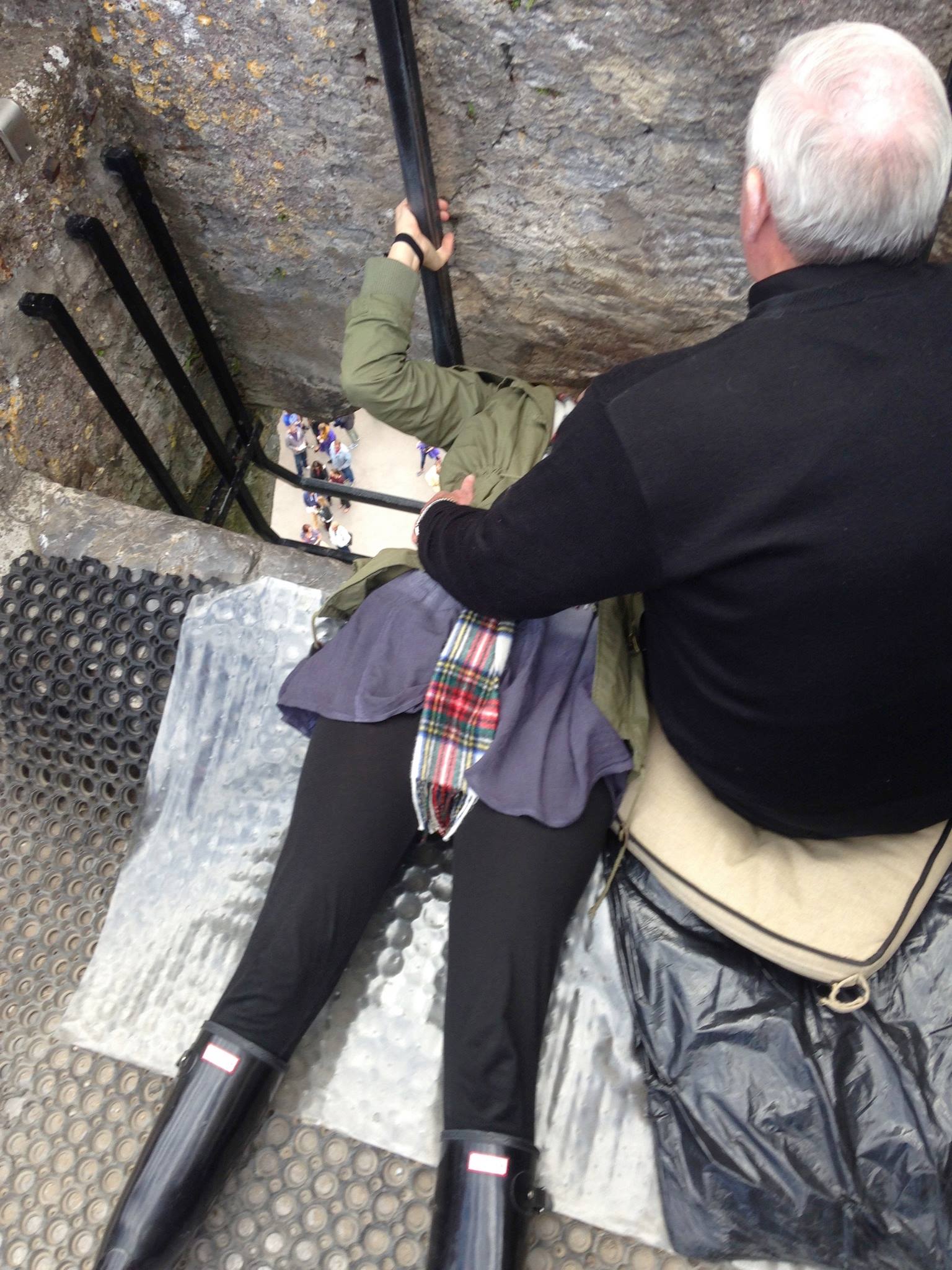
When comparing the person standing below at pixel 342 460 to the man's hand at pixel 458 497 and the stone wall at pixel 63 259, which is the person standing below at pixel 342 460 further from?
the man's hand at pixel 458 497

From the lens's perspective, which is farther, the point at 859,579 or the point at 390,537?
the point at 390,537

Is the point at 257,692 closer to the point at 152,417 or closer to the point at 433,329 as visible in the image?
the point at 433,329

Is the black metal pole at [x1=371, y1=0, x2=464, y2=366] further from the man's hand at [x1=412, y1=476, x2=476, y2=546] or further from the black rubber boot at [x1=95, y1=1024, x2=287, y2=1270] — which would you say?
the black rubber boot at [x1=95, y1=1024, x2=287, y2=1270]

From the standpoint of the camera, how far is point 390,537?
303cm

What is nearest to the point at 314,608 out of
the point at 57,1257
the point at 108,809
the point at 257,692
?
the point at 257,692

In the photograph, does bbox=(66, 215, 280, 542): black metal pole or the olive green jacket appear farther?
bbox=(66, 215, 280, 542): black metal pole

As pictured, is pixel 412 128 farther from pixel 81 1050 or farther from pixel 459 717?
pixel 81 1050

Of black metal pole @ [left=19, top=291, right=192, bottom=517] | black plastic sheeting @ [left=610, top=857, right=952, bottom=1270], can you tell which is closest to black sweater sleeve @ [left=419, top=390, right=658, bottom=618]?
black plastic sheeting @ [left=610, top=857, right=952, bottom=1270]

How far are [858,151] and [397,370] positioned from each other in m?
0.84

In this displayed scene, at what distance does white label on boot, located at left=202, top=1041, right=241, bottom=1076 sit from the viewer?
1147 mm

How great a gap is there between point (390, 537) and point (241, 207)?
1.27m

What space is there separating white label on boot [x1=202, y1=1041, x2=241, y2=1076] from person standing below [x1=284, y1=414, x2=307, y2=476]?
6.71 ft

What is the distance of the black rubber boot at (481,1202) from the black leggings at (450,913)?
0.9 inches

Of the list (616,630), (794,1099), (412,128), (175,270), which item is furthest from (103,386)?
(794,1099)
